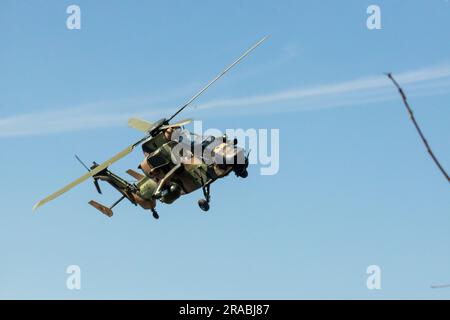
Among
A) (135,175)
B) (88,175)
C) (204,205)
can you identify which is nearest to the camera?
(204,205)

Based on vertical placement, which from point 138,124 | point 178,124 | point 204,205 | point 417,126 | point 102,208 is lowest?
point 417,126

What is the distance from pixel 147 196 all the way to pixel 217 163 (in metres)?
7.07

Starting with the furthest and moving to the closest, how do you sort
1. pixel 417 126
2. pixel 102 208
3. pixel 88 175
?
pixel 102 208, pixel 88 175, pixel 417 126

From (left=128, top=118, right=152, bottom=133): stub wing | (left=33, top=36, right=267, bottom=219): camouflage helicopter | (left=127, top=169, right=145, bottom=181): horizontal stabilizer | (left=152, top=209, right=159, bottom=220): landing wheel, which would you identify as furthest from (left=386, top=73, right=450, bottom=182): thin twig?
(left=128, top=118, right=152, bottom=133): stub wing

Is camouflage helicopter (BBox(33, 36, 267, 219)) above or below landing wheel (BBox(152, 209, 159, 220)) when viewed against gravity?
above

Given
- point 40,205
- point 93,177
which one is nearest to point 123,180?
point 93,177

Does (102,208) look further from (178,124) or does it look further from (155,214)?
(178,124)

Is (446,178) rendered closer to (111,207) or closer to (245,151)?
(245,151)

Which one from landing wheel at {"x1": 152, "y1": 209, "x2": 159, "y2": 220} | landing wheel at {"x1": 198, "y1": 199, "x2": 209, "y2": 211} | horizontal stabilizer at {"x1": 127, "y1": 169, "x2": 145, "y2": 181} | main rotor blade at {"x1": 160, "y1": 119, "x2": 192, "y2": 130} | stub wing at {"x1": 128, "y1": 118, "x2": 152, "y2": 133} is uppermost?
stub wing at {"x1": 128, "y1": 118, "x2": 152, "y2": 133}

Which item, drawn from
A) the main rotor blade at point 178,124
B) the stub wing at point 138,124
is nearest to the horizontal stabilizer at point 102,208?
the stub wing at point 138,124

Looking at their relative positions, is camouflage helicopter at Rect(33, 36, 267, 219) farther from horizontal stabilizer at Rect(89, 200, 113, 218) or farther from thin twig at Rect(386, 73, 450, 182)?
thin twig at Rect(386, 73, 450, 182)

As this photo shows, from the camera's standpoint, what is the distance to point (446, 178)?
316 centimetres

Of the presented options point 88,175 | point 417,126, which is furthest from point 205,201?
point 417,126

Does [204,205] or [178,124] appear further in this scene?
[178,124]
